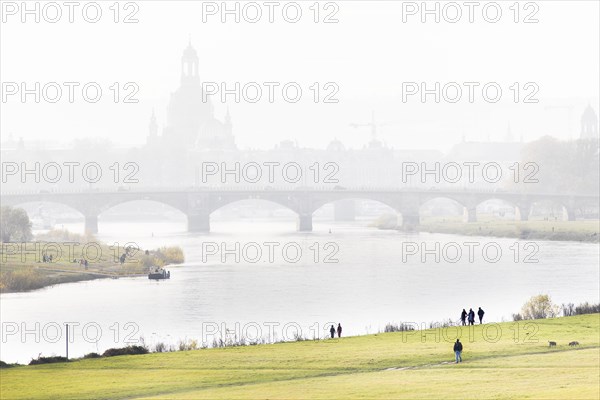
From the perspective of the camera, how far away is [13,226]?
97.0m

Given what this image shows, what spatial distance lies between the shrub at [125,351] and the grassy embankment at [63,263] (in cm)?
2695

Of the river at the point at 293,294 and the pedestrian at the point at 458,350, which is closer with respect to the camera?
the pedestrian at the point at 458,350

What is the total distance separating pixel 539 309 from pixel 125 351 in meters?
21.1

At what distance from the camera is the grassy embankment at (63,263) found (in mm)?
70625

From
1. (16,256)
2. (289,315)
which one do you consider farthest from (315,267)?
(289,315)

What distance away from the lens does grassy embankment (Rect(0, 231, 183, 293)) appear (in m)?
70.6

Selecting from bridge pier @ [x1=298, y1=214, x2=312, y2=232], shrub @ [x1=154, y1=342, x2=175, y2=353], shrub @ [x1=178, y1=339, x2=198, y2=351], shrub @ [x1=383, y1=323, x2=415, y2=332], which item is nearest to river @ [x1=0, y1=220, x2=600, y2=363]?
shrub @ [x1=178, y1=339, x2=198, y2=351]

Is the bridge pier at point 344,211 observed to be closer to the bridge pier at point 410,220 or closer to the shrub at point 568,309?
the bridge pier at point 410,220

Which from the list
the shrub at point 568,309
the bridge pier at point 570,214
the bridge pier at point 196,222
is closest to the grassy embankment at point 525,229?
the bridge pier at point 570,214

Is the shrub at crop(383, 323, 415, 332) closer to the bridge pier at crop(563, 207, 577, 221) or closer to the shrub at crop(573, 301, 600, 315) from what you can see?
the shrub at crop(573, 301, 600, 315)

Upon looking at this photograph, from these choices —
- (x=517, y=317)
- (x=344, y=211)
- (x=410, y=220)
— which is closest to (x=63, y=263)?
(x=517, y=317)

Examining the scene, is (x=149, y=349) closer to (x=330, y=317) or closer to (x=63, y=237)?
(x=330, y=317)

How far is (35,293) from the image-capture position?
67.6m

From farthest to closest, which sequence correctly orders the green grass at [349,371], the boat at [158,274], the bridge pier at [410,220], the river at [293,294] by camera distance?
the bridge pier at [410,220] < the boat at [158,274] < the river at [293,294] < the green grass at [349,371]
